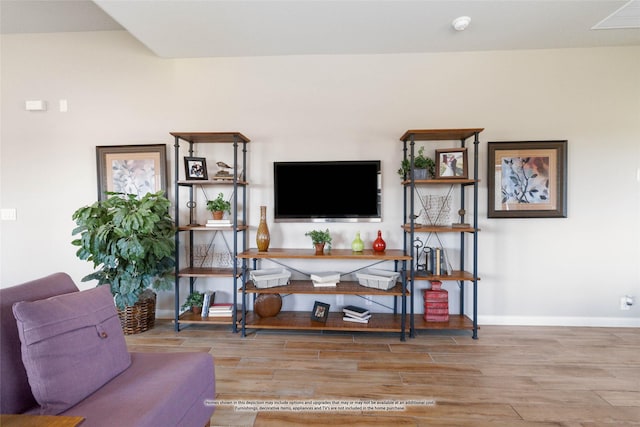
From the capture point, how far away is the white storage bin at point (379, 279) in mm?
2645

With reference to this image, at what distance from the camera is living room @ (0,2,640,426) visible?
2859 millimetres

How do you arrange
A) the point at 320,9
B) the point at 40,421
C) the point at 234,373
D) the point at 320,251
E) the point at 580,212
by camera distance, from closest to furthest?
the point at 40,421, the point at 234,373, the point at 320,9, the point at 320,251, the point at 580,212

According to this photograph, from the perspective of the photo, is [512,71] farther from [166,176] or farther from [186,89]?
[166,176]

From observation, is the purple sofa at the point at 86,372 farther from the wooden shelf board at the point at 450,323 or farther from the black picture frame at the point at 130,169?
the wooden shelf board at the point at 450,323

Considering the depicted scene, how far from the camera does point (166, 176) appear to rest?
9.93 ft

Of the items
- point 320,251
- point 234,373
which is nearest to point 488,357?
point 320,251

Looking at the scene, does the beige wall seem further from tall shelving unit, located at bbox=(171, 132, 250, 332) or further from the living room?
tall shelving unit, located at bbox=(171, 132, 250, 332)

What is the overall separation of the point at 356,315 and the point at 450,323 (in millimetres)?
859

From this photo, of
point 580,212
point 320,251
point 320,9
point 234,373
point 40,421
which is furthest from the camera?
point 580,212

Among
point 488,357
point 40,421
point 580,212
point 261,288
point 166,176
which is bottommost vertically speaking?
point 488,357

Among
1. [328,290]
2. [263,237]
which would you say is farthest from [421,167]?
[263,237]

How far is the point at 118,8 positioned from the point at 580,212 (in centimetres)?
437

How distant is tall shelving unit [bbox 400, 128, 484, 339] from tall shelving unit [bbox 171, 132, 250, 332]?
5.11ft

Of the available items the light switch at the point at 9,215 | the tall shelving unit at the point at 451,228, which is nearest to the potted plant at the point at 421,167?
the tall shelving unit at the point at 451,228
